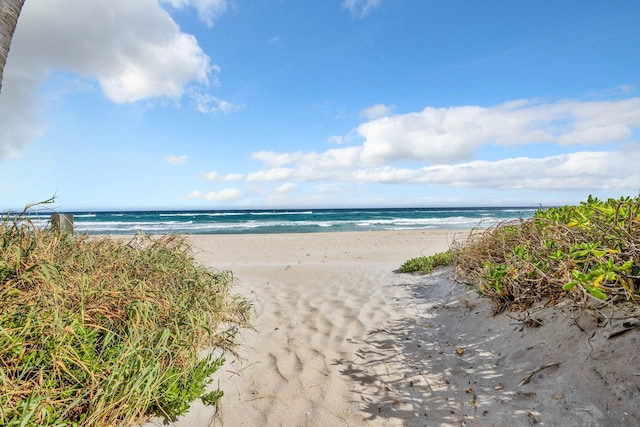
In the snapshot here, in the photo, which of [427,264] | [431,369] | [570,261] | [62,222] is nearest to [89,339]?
[62,222]

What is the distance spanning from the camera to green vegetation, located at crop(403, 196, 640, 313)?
2658 mm

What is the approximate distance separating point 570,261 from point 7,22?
19.3ft

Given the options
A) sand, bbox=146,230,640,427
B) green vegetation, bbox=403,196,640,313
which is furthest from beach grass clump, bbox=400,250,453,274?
sand, bbox=146,230,640,427

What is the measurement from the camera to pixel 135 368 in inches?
102

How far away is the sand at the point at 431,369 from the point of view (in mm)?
2598

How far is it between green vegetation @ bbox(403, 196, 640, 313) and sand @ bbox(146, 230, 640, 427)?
23cm

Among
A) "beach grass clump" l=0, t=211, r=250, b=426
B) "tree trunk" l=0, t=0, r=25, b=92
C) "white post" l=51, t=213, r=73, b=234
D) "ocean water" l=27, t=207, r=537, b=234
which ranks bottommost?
"ocean water" l=27, t=207, r=537, b=234

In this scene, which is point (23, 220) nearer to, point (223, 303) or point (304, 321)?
point (223, 303)

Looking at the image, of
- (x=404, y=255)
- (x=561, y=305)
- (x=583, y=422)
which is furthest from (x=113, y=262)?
(x=404, y=255)

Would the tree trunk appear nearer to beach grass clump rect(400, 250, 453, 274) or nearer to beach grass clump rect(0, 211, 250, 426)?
beach grass clump rect(0, 211, 250, 426)

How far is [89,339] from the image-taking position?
8.77 ft

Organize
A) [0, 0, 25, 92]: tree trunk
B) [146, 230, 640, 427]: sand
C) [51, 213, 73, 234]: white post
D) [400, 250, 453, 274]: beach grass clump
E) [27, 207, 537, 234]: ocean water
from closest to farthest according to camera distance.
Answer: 1. [146, 230, 640, 427]: sand
2. [0, 0, 25, 92]: tree trunk
3. [51, 213, 73, 234]: white post
4. [400, 250, 453, 274]: beach grass clump
5. [27, 207, 537, 234]: ocean water

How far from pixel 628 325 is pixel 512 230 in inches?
121

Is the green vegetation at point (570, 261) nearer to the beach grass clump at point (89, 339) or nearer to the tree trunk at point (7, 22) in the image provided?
the beach grass clump at point (89, 339)
